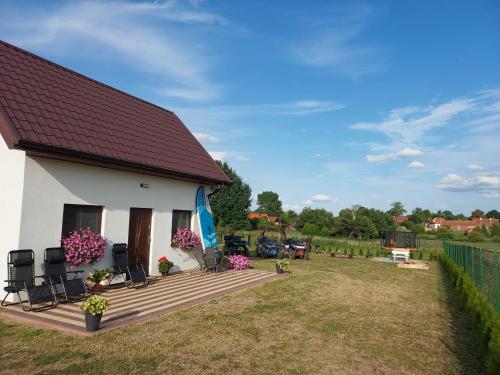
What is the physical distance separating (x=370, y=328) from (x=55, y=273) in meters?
6.44

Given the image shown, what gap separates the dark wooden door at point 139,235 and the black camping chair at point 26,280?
10.2 feet

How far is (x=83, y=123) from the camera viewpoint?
9.79 meters

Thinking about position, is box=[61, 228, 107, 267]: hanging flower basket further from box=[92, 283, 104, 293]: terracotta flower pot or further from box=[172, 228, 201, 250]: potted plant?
box=[172, 228, 201, 250]: potted plant

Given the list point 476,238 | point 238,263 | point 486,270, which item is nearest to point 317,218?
point 476,238

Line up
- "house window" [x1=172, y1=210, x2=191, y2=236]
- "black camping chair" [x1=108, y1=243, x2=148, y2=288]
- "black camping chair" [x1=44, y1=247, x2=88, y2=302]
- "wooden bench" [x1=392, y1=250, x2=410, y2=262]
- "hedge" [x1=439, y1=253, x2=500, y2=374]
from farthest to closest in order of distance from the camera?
"wooden bench" [x1=392, y1=250, x2=410, y2=262], "house window" [x1=172, y1=210, x2=191, y2=236], "black camping chair" [x1=108, y1=243, x2=148, y2=288], "black camping chair" [x1=44, y1=247, x2=88, y2=302], "hedge" [x1=439, y1=253, x2=500, y2=374]

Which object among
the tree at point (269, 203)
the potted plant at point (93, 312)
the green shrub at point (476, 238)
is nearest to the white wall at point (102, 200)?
the potted plant at point (93, 312)

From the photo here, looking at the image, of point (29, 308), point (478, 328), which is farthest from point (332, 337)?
point (29, 308)

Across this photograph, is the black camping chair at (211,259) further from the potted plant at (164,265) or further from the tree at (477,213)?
the tree at (477,213)

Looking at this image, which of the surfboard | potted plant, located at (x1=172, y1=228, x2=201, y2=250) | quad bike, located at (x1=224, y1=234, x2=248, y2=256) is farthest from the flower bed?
quad bike, located at (x1=224, y1=234, x2=248, y2=256)

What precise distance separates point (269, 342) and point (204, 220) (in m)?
7.95

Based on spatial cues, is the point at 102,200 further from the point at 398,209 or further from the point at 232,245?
the point at 398,209

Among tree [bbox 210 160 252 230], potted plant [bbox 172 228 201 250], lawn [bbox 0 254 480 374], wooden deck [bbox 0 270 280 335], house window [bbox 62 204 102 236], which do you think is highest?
tree [bbox 210 160 252 230]

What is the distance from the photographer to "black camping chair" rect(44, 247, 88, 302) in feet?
25.2

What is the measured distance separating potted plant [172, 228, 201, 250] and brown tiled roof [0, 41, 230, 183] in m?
1.80
